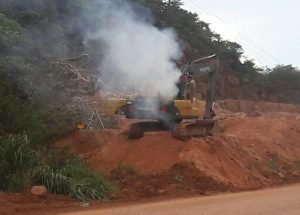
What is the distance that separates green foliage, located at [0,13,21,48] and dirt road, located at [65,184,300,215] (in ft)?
24.5

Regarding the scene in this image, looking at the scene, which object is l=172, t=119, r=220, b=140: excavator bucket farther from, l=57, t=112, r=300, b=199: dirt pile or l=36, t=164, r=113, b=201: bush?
l=36, t=164, r=113, b=201: bush

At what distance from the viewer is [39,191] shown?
42.8 feet

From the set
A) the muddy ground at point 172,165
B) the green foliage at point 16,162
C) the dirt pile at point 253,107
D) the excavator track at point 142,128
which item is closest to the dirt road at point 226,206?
the muddy ground at point 172,165

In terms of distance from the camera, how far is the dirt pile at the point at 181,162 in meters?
16.2

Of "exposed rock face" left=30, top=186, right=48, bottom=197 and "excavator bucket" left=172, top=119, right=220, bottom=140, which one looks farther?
"excavator bucket" left=172, top=119, right=220, bottom=140

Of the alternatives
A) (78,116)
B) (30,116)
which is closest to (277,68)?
(78,116)

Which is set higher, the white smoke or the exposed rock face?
the white smoke

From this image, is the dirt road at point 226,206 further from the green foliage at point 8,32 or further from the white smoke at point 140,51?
the green foliage at point 8,32

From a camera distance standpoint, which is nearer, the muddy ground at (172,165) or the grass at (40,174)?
the grass at (40,174)

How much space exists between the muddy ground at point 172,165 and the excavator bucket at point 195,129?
0.29 meters

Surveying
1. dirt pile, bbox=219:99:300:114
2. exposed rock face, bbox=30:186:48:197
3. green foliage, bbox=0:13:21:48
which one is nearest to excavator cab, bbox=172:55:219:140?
green foliage, bbox=0:13:21:48

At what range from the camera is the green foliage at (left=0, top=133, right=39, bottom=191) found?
1341cm

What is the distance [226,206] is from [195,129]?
22.3 feet

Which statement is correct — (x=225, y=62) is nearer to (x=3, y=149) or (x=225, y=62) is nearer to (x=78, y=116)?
(x=78, y=116)
